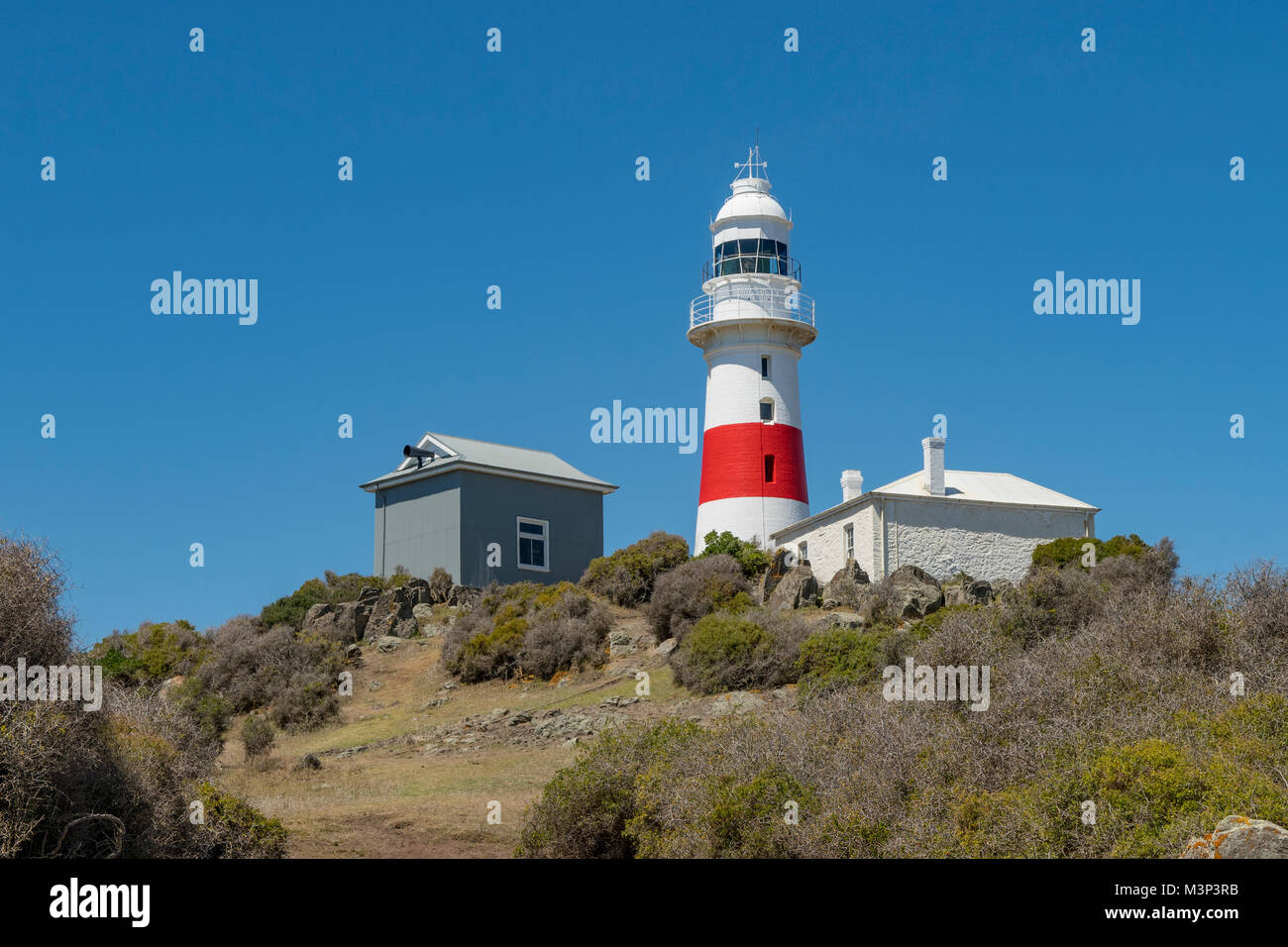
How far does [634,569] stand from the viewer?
3644cm

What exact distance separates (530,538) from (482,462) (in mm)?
2998

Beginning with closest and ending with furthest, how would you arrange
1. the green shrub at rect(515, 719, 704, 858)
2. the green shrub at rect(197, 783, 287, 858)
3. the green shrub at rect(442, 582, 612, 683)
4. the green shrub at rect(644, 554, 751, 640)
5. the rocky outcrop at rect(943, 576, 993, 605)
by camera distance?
1. the green shrub at rect(197, 783, 287, 858)
2. the green shrub at rect(515, 719, 704, 858)
3. the rocky outcrop at rect(943, 576, 993, 605)
4. the green shrub at rect(442, 582, 612, 683)
5. the green shrub at rect(644, 554, 751, 640)

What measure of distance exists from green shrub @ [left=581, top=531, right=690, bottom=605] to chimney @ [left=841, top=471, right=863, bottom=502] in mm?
5009

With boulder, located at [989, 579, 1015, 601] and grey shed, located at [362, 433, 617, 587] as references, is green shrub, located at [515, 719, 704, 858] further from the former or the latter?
grey shed, located at [362, 433, 617, 587]

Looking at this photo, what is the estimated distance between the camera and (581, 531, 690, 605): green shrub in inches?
1425

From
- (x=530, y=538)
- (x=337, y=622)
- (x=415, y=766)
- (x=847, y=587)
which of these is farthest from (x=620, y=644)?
(x=415, y=766)

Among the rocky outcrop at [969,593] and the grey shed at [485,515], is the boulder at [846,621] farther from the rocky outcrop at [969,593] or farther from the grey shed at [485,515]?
the grey shed at [485,515]

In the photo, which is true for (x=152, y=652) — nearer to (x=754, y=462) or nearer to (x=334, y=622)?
(x=334, y=622)

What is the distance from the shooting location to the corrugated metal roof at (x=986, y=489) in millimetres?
32969

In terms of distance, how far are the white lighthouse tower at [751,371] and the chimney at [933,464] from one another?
5.15 metres

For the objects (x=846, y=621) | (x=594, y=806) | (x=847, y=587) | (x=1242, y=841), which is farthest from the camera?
(x=847, y=587)

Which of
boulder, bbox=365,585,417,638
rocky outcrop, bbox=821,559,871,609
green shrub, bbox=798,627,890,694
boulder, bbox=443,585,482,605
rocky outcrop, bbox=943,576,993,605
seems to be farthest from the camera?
boulder, bbox=443,585,482,605

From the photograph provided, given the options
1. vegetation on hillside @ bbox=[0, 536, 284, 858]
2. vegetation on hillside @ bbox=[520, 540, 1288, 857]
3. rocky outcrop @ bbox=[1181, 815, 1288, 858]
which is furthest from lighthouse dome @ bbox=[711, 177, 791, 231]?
rocky outcrop @ bbox=[1181, 815, 1288, 858]
